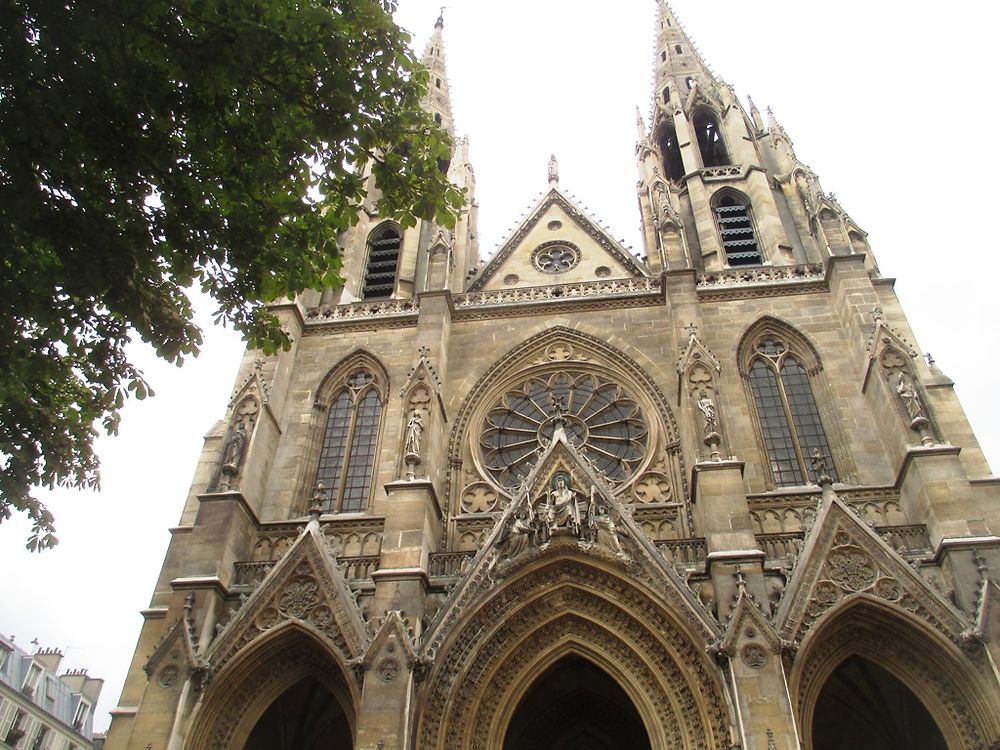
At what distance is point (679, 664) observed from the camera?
12.3 m

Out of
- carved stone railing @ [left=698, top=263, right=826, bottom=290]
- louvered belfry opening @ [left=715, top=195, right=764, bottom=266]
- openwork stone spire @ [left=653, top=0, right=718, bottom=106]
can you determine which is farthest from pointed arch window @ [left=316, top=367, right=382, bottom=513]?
openwork stone spire @ [left=653, top=0, right=718, bottom=106]

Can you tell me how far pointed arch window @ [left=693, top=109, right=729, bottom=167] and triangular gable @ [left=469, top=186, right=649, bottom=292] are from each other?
18.9 ft

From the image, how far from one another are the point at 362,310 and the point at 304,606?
8257 millimetres

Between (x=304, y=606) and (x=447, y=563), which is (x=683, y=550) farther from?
(x=304, y=606)

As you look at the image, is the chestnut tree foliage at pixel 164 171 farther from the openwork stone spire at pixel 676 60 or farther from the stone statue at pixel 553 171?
the openwork stone spire at pixel 676 60

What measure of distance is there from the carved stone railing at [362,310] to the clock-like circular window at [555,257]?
3.67m

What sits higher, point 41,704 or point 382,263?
point 382,263

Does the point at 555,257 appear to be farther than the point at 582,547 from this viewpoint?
Yes

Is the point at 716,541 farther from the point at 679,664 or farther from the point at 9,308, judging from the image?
the point at 9,308

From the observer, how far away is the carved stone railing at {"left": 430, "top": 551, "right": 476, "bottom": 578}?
14.1m

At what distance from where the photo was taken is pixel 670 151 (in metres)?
26.7

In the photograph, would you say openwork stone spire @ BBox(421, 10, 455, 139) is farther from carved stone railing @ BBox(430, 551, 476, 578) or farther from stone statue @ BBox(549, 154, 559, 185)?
carved stone railing @ BBox(430, 551, 476, 578)

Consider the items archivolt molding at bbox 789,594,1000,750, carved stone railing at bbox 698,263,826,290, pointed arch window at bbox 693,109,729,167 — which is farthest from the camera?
pointed arch window at bbox 693,109,729,167

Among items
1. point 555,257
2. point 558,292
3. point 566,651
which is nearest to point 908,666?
point 566,651
